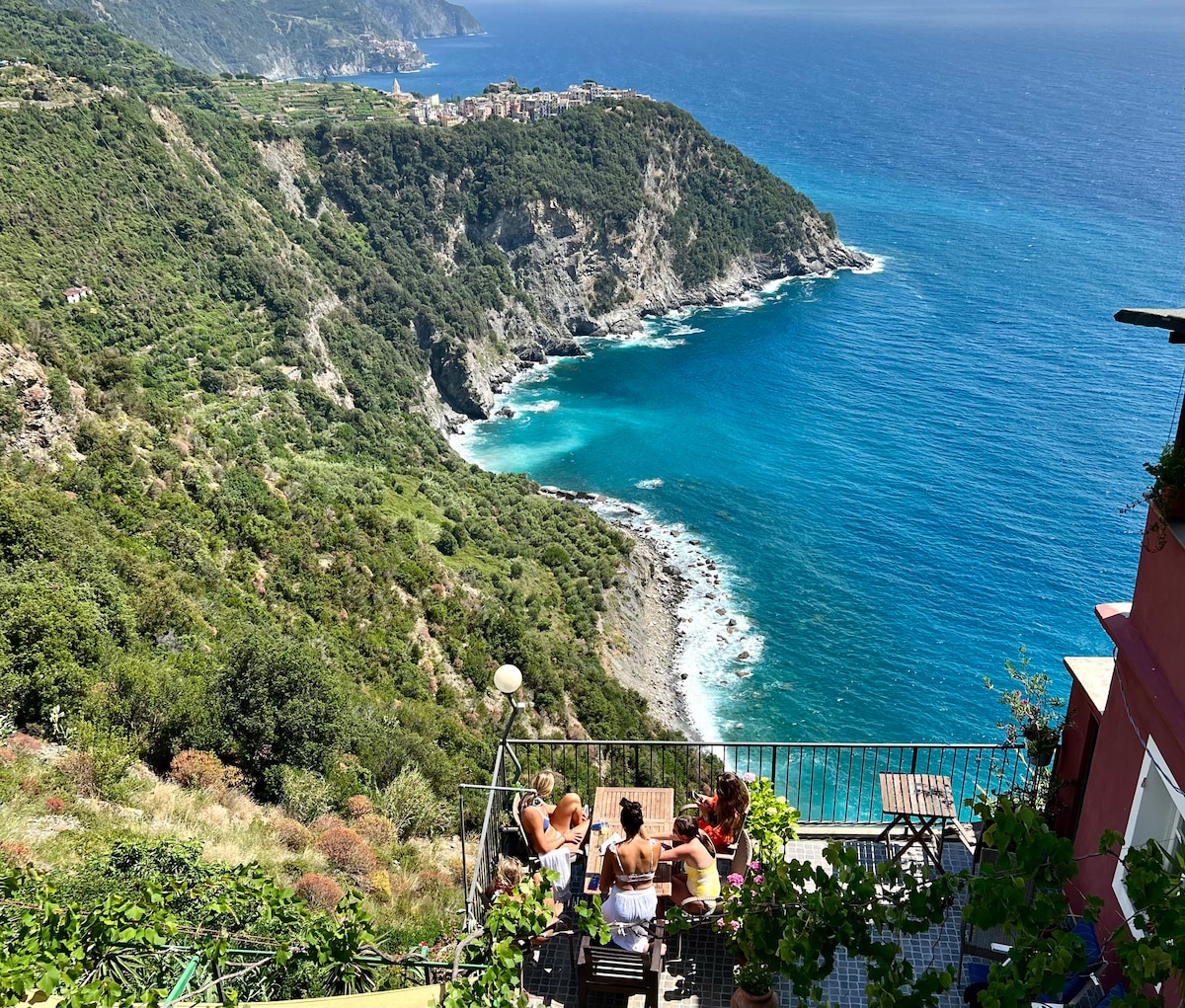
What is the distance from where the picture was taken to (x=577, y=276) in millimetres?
77812

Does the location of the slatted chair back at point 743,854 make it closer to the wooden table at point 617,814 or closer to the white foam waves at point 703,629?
the wooden table at point 617,814

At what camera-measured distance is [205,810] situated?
33.0 feet

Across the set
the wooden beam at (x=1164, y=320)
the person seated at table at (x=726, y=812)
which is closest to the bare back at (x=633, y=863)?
the person seated at table at (x=726, y=812)

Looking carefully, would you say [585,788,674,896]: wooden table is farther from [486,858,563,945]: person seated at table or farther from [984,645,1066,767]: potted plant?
[984,645,1066,767]: potted plant

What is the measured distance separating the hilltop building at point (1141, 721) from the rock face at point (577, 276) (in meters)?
55.9

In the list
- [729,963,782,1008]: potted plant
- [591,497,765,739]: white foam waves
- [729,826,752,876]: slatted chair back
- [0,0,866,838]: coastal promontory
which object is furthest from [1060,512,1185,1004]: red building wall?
[591,497,765,739]: white foam waves

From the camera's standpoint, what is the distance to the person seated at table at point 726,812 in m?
8.07

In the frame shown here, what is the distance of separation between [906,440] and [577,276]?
3270 cm

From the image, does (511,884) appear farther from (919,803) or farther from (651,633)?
(651,633)

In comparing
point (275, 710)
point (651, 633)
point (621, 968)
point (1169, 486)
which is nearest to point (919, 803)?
point (621, 968)

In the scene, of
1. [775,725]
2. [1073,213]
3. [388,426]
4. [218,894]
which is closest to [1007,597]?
[775,725]

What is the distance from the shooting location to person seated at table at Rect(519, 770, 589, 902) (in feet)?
25.4

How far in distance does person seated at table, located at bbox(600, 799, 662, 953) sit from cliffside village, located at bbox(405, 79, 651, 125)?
8562 cm

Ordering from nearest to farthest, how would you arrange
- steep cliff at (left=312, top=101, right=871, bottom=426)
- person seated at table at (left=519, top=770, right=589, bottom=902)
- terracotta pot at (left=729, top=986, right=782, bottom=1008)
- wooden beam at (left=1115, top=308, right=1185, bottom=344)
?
wooden beam at (left=1115, top=308, right=1185, bottom=344) < terracotta pot at (left=729, top=986, right=782, bottom=1008) < person seated at table at (left=519, top=770, right=589, bottom=902) < steep cliff at (left=312, top=101, right=871, bottom=426)
